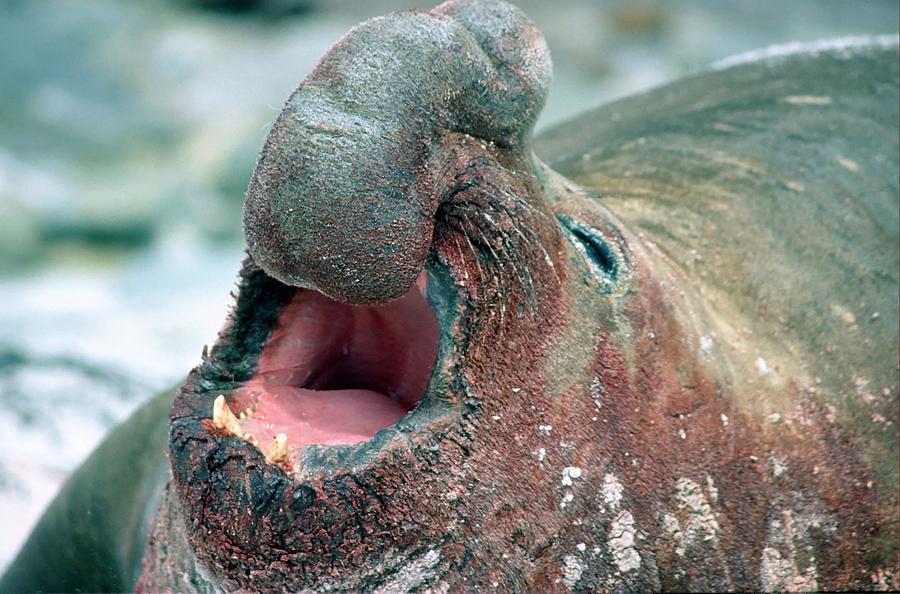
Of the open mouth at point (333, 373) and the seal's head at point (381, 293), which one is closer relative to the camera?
the seal's head at point (381, 293)

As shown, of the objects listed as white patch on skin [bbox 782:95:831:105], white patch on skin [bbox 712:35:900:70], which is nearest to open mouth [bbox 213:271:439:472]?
white patch on skin [bbox 782:95:831:105]

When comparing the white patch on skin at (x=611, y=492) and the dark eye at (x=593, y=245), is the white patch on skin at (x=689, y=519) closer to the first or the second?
the white patch on skin at (x=611, y=492)

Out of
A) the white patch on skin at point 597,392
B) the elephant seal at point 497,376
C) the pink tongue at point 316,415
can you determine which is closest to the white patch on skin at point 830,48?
the elephant seal at point 497,376

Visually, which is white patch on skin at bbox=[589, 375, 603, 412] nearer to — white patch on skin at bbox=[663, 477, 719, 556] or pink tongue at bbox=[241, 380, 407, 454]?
white patch on skin at bbox=[663, 477, 719, 556]

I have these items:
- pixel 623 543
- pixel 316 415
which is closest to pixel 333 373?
pixel 316 415

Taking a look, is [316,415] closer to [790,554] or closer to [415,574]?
[415,574]

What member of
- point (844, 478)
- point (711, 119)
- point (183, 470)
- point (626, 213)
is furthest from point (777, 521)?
point (711, 119)
